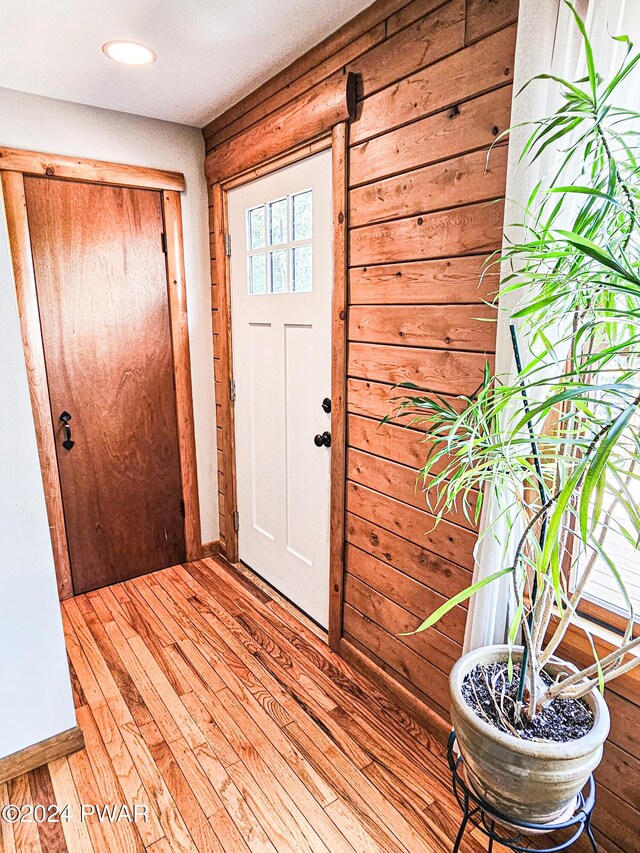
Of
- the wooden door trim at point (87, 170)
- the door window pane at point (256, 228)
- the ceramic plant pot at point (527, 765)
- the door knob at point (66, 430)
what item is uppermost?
the wooden door trim at point (87, 170)

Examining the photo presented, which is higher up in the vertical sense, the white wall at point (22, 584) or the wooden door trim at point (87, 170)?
the wooden door trim at point (87, 170)

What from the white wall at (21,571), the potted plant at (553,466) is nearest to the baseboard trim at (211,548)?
the white wall at (21,571)

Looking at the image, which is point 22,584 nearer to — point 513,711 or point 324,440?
point 324,440

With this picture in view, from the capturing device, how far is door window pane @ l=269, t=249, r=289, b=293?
2240 millimetres

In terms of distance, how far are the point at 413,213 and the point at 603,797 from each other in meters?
1.70

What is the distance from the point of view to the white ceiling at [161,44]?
1.58 metres

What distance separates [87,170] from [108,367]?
35.8 inches

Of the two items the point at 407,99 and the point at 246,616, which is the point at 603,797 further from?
the point at 407,99

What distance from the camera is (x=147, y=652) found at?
220 centimetres

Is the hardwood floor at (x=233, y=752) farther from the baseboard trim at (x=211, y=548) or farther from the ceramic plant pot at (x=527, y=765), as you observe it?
the baseboard trim at (x=211, y=548)

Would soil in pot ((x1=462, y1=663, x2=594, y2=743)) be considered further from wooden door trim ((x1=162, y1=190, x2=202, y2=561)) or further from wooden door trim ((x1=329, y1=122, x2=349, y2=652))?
wooden door trim ((x1=162, y1=190, x2=202, y2=561))

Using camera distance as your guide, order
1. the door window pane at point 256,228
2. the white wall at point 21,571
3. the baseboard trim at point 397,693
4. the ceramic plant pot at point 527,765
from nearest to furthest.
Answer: the ceramic plant pot at point 527,765
the white wall at point 21,571
the baseboard trim at point 397,693
the door window pane at point 256,228

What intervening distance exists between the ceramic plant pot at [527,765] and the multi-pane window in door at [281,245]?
1.67 meters

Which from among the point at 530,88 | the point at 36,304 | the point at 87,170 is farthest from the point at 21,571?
the point at 530,88
